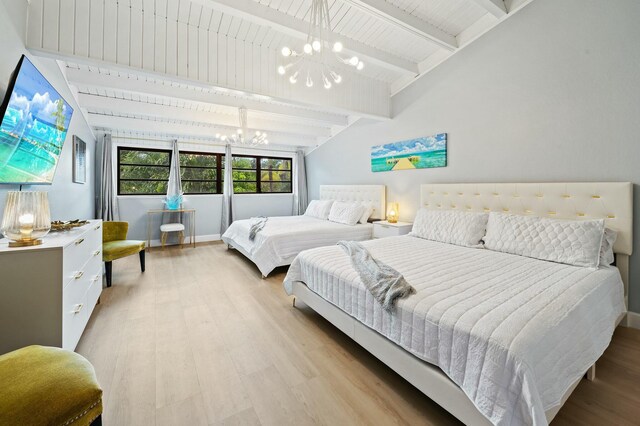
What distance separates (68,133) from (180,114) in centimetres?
167

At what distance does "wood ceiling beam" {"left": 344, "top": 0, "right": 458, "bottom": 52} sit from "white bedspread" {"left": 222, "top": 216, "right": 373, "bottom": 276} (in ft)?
8.83

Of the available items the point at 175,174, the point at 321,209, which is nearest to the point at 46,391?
the point at 321,209

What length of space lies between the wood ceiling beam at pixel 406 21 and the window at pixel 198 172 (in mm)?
4677

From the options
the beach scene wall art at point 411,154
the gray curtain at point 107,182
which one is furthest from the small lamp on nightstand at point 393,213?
the gray curtain at point 107,182

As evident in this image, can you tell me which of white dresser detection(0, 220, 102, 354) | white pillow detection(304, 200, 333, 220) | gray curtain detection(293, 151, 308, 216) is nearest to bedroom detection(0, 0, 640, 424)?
white dresser detection(0, 220, 102, 354)

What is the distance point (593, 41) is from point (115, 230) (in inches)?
233

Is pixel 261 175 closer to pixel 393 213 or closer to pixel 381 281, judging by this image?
pixel 393 213

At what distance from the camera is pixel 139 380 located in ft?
5.83

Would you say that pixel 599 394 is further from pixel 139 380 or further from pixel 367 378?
pixel 139 380

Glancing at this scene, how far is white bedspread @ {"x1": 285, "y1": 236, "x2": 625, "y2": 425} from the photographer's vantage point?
1150 millimetres

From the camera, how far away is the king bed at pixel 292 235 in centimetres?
384

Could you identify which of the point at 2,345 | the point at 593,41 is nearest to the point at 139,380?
the point at 2,345

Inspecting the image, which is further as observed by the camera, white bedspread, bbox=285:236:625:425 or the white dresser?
the white dresser

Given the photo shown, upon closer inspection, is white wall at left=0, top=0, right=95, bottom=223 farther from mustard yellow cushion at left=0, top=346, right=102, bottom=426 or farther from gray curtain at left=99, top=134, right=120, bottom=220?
mustard yellow cushion at left=0, top=346, right=102, bottom=426
